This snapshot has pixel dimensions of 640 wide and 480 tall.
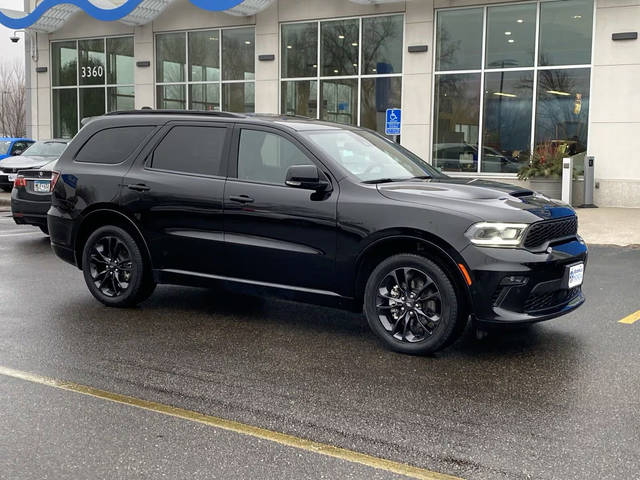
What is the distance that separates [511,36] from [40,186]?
40.9 feet

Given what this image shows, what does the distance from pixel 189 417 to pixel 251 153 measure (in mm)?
2825

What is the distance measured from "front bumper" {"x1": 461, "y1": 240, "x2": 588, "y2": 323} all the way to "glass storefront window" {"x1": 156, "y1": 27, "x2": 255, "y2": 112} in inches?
725

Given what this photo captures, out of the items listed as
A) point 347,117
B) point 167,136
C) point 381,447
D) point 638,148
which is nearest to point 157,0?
point 347,117

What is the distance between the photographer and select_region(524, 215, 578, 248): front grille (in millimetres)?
5453

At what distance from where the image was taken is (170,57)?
81.3 ft

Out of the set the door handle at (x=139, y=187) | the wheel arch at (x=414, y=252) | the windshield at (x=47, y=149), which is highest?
the windshield at (x=47, y=149)

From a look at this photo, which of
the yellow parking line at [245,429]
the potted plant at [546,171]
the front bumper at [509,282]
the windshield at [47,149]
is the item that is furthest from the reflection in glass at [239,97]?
the yellow parking line at [245,429]

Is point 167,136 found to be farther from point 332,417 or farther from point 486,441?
point 486,441

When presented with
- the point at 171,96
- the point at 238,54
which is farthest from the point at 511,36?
the point at 171,96

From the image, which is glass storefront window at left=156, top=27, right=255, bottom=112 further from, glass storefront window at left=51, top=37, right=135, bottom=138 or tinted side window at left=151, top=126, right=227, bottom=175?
tinted side window at left=151, top=126, right=227, bottom=175

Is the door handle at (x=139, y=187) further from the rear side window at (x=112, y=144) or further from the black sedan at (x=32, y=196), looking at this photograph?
the black sedan at (x=32, y=196)

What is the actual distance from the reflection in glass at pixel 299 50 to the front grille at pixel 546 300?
56.5 ft

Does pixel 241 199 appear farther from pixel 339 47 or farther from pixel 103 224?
pixel 339 47

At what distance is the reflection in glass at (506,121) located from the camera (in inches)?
752
